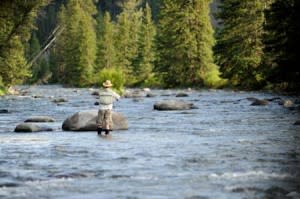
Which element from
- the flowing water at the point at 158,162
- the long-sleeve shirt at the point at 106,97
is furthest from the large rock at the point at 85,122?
the long-sleeve shirt at the point at 106,97

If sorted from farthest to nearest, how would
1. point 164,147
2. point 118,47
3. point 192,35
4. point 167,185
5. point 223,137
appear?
1. point 118,47
2. point 192,35
3. point 223,137
4. point 164,147
5. point 167,185

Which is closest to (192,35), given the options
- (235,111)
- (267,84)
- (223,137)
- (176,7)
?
(176,7)

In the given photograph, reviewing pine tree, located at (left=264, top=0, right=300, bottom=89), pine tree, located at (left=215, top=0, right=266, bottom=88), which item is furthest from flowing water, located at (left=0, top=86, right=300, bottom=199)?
pine tree, located at (left=215, top=0, right=266, bottom=88)

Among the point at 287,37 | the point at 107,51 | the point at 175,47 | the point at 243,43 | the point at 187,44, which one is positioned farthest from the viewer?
the point at 107,51

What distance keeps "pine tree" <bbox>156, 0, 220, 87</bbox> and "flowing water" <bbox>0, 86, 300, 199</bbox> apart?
169 feet

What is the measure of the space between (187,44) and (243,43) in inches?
665

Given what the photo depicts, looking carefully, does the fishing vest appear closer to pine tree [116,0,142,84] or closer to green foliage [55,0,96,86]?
pine tree [116,0,142,84]

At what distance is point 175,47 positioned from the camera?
79.1 meters

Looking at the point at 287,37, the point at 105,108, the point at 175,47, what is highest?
the point at 175,47

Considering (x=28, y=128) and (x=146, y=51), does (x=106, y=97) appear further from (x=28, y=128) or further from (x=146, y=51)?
(x=146, y=51)

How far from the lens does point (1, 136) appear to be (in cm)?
2080

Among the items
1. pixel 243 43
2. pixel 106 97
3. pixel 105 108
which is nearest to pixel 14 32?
pixel 243 43

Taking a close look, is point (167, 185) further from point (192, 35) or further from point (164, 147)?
point (192, 35)

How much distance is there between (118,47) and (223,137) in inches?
3448
